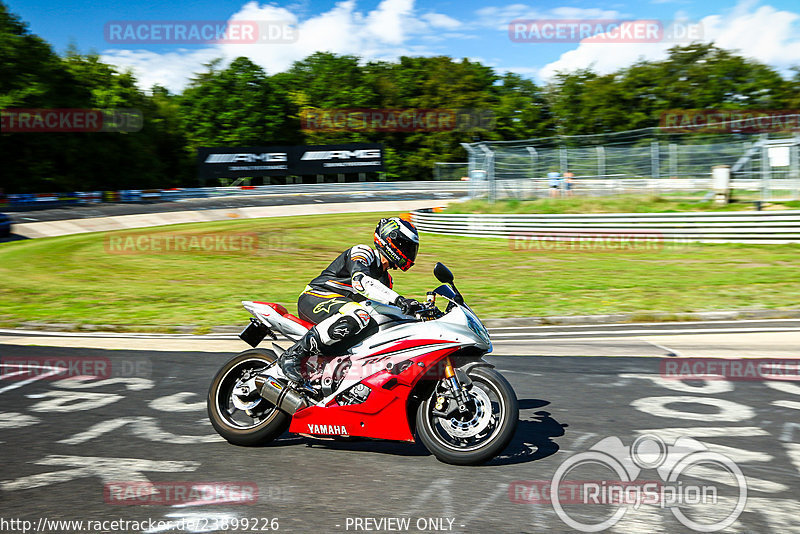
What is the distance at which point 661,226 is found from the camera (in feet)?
67.6

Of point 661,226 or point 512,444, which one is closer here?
point 512,444

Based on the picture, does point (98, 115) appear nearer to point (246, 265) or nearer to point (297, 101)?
point (297, 101)

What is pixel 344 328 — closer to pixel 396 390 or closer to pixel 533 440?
pixel 396 390

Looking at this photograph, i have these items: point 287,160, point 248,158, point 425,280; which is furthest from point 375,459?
point 287,160

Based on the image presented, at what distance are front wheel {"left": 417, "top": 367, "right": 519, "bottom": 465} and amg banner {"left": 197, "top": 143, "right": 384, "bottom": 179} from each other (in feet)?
189

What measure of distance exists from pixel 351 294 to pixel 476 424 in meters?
1.43

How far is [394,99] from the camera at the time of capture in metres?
79.2

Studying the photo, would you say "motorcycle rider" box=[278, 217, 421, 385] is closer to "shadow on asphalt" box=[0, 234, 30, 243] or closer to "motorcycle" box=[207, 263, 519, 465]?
"motorcycle" box=[207, 263, 519, 465]

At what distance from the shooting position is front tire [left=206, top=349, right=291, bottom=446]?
214 inches

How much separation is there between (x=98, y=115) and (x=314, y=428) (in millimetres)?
62991

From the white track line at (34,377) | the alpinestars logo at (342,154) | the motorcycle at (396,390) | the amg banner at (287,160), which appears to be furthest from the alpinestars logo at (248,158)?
the motorcycle at (396,390)

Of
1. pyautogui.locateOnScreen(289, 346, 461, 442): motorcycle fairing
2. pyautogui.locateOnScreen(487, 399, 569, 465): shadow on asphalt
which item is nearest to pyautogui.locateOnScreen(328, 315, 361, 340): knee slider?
pyautogui.locateOnScreen(289, 346, 461, 442): motorcycle fairing

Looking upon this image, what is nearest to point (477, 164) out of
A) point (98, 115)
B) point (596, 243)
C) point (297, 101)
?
point (596, 243)

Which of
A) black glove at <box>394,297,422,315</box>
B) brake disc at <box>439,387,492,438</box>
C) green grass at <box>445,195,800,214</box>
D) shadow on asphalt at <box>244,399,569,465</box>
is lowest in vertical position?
shadow on asphalt at <box>244,399,569,465</box>
